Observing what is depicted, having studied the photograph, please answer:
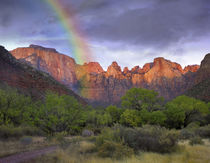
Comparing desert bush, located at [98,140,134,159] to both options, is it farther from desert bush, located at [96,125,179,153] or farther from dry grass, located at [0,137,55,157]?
dry grass, located at [0,137,55,157]

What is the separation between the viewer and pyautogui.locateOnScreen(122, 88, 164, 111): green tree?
35.5m

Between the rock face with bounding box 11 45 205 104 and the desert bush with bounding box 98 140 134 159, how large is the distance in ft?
472

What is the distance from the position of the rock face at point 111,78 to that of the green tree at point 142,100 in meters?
117

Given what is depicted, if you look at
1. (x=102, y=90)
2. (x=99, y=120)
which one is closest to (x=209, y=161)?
(x=99, y=120)

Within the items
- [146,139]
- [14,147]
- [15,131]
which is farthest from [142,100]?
[14,147]

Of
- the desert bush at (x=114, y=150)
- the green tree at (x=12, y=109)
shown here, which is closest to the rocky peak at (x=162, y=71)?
the green tree at (x=12, y=109)

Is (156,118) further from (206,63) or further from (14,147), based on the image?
(206,63)

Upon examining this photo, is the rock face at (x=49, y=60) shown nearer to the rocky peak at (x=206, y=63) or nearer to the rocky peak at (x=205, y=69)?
the rocky peak at (x=205, y=69)

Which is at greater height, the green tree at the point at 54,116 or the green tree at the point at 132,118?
the green tree at the point at 54,116

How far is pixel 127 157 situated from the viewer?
28.3 ft

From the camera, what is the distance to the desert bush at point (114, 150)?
29.9 ft

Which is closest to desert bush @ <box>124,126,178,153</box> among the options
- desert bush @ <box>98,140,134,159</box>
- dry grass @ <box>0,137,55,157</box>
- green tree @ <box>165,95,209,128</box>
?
desert bush @ <box>98,140,134,159</box>

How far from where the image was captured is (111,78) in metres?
180

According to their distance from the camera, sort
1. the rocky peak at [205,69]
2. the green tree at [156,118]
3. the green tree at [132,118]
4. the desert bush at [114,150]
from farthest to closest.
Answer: the rocky peak at [205,69] → the green tree at [132,118] → the green tree at [156,118] → the desert bush at [114,150]
